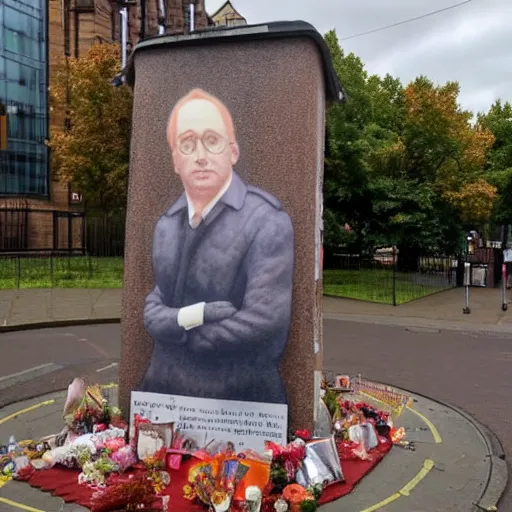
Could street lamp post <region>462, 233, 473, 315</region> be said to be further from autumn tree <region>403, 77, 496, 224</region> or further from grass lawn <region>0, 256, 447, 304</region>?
autumn tree <region>403, 77, 496, 224</region>

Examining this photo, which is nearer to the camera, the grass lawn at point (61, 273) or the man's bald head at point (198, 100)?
the man's bald head at point (198, 100)

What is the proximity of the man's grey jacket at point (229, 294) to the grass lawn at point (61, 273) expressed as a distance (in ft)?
50.8

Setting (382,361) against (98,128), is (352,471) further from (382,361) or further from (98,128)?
(98,128)

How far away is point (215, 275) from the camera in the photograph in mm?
5020

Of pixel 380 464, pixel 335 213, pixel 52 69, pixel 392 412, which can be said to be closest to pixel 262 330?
pixel 380 464

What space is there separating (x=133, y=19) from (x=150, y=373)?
138 feet

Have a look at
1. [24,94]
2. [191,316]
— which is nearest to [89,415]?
[191,316]

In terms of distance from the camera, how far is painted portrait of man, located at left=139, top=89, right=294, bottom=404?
4941mm

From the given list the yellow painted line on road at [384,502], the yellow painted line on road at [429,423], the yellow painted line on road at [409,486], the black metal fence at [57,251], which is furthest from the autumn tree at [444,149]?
the yellow painted line on road at [384,502]

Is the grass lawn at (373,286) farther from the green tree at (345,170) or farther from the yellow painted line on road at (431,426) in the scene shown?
the yellow painted line on road at (431,426)

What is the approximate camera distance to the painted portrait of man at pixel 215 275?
4.94 metres

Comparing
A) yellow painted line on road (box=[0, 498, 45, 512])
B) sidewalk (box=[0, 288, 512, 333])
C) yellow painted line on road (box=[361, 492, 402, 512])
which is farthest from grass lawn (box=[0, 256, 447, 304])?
yellow painted line on road (box=[0, 498, 45, 512])

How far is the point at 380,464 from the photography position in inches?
198

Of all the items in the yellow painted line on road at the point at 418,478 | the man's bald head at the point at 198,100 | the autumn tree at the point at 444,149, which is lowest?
the yellow painted line on road at the point at 418,478
